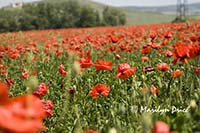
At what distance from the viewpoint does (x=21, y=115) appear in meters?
1.08

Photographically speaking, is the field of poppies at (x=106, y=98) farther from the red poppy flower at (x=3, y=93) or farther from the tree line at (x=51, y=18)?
the tree line at (x=51, y=18)

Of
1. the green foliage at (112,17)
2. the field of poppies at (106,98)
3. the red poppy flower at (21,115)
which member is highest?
the red poppy flower at (21,115)

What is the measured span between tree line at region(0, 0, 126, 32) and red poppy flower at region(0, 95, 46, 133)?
4009 centimetres

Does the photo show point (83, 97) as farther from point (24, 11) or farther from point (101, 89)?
point (24, 11)

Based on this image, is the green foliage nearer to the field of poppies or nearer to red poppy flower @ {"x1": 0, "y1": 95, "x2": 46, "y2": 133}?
the field of poppies

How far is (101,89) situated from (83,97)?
121 centimetres

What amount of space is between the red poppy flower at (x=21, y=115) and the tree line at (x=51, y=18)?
4009cm

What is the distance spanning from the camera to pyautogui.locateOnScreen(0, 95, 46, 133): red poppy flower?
1.02m

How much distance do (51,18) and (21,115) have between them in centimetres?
4344

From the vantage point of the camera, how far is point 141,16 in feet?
297

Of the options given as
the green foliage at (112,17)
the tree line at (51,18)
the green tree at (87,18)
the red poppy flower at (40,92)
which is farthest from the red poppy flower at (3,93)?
the green foliage at (112,17)

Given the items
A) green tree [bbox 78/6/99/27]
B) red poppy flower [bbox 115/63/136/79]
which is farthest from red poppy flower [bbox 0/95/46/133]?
green tree [bbox 78/6/99/27]

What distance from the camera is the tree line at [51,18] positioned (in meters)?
41.7

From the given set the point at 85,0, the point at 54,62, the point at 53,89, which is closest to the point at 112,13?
the point at 54,62
